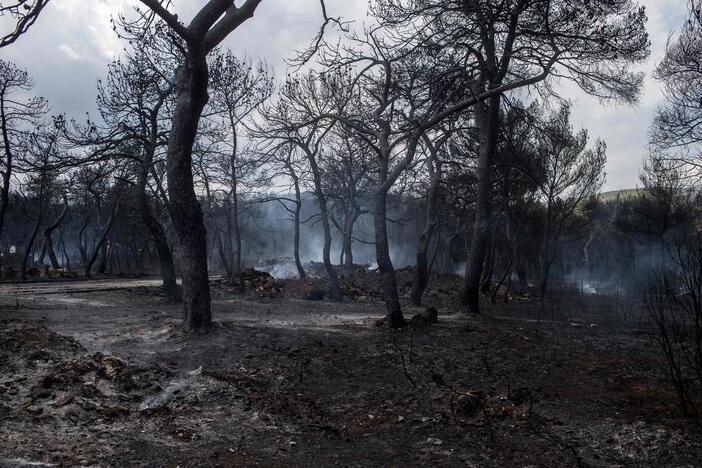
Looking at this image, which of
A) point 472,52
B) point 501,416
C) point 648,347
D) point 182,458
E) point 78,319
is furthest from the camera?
point 472,52

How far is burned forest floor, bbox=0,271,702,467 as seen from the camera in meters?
4.45

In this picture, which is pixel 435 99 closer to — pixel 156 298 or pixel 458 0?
pixel 458 0

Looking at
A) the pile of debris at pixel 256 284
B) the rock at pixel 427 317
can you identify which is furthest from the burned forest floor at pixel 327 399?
the pile of debris at pixel 256 284

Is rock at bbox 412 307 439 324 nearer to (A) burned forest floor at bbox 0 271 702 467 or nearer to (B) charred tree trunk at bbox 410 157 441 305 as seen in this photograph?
(A) burned forest floor at bbox 0 271 702 467

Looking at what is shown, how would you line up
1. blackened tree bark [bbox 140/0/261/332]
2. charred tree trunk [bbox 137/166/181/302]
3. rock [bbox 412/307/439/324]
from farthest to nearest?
charred tree trunk [bbox 137/166/181/302] < rock [bbox 412/307/439/324] < blackened tree bark [bbox 140/0/261/332]

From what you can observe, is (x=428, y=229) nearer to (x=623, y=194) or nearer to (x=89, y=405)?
(x=89, y=405)

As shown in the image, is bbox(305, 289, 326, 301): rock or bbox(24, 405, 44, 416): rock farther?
bbox(305, 289, 326, 301): rock

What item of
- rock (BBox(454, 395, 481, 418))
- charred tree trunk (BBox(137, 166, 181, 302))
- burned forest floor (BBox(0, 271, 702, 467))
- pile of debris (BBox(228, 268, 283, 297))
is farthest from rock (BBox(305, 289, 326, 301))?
rock (BBox(454, 395, 481, 418))

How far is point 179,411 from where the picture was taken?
17.6ft

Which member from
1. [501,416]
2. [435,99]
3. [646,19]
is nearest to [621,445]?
[501,416]

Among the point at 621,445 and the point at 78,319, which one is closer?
the point at 621,445

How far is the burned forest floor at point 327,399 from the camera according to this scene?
4.45m

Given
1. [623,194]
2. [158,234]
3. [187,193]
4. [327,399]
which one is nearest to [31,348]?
[187,193]

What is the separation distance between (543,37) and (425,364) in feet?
22.0
